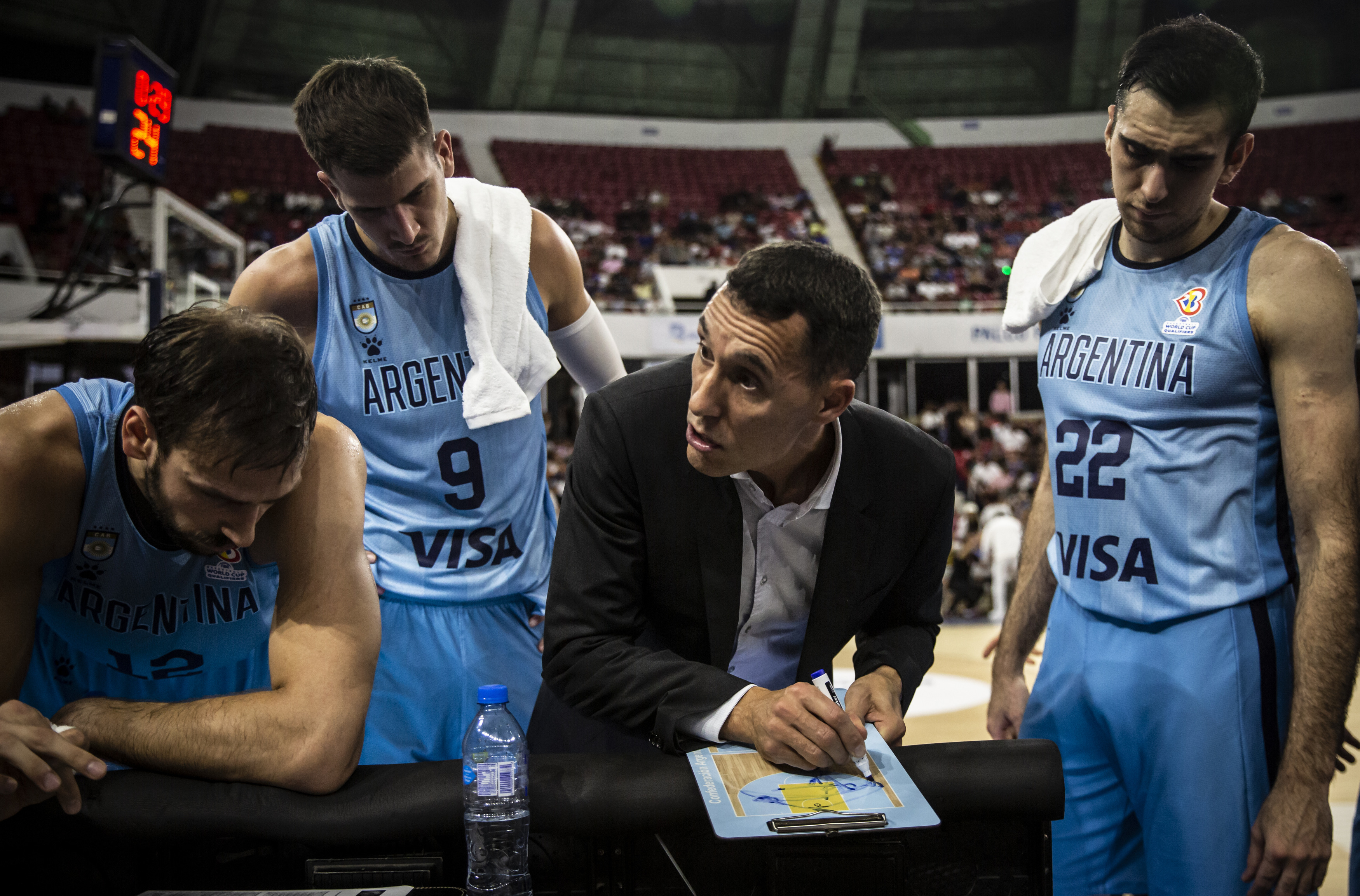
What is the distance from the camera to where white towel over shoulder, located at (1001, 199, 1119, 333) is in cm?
209

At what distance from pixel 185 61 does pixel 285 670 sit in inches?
816

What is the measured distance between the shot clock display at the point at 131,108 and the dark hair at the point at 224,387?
19.0ft

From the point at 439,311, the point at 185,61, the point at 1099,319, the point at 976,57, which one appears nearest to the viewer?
the point at 1099,319

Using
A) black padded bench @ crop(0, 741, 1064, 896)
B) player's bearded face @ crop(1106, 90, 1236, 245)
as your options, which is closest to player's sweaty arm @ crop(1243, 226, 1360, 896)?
player's bearded face @ crop(1106, 90, 1236, 245)

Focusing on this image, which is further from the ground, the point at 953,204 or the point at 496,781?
the point at 953,204

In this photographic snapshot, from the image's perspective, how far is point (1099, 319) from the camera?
79.6 inches

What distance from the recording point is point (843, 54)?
Answer: 22.0 metres

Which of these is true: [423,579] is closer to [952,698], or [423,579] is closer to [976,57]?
[952,698]

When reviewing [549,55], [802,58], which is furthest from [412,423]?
[802,58]

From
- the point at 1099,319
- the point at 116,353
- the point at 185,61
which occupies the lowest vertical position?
the point at 116,353

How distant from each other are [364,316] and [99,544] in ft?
2.39

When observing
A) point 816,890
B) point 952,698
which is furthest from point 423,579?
point 952,698

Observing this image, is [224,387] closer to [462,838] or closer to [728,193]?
[462,838]

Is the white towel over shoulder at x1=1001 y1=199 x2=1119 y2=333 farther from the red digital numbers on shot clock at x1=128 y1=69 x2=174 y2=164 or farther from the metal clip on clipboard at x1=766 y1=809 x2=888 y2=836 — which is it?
the red digital numbers on shot clock at x1=128 y1=69 x2=174 y2=164
